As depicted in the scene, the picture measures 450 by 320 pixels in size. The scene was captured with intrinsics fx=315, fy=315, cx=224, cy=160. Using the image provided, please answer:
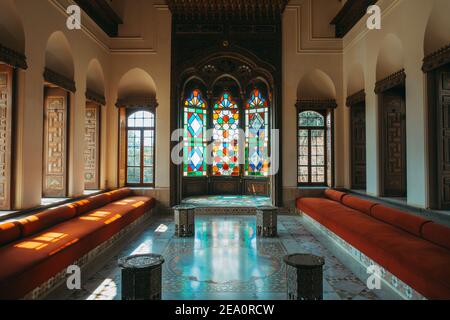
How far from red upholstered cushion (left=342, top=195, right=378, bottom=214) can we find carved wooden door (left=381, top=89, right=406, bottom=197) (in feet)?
2.02

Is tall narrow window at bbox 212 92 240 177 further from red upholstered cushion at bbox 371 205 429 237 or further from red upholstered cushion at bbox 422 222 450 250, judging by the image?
red upholstered cushion at bbox 422 222 450 250

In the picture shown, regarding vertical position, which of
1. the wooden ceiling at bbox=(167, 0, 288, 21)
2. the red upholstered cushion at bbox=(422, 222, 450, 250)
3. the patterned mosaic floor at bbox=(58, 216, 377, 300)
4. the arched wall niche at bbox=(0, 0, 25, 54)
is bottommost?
the patterned mosaic floor at bbox=(58, 216, 377, 300)

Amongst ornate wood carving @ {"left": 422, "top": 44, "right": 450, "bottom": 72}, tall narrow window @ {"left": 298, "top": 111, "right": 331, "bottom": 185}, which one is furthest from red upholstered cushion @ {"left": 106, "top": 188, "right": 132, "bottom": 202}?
ornate wood carving @ {"left": 422, "top": 44, "right": 450, "bottom": 72}

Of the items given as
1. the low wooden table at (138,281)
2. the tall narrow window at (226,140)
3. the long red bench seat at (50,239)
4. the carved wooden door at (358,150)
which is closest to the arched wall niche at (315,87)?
the carved wooden door at (358,150)

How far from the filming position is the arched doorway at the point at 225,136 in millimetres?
9461

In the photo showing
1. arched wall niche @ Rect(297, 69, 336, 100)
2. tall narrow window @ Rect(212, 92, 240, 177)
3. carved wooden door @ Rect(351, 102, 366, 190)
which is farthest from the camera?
tall narrow window @ Rect(212, 92, 240, 177)

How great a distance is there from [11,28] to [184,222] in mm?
4042

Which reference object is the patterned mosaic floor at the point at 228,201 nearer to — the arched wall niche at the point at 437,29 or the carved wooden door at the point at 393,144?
the carved wooden door at the point at 393,144

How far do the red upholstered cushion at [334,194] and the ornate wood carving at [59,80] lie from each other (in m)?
5.96

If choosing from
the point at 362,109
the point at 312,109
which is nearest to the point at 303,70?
the point at 312,109

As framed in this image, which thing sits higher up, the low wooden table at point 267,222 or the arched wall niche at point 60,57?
the arched wall niche at point 60,57

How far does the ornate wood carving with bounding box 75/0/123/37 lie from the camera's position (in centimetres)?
667

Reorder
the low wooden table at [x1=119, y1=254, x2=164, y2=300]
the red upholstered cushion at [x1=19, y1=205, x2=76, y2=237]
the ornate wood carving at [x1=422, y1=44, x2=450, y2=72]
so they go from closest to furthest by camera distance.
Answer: the low wooden table at [x1=119, y1=254, x2=164, y2=300] < the red upholstered cushion at [x1=19, y1=205, x2=76, y2=237] < the ornate wood carving at [x1=422, y1=44, x2=450, y2=72]

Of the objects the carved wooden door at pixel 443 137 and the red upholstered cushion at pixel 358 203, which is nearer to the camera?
the carved wooden door at pixel 443 137
